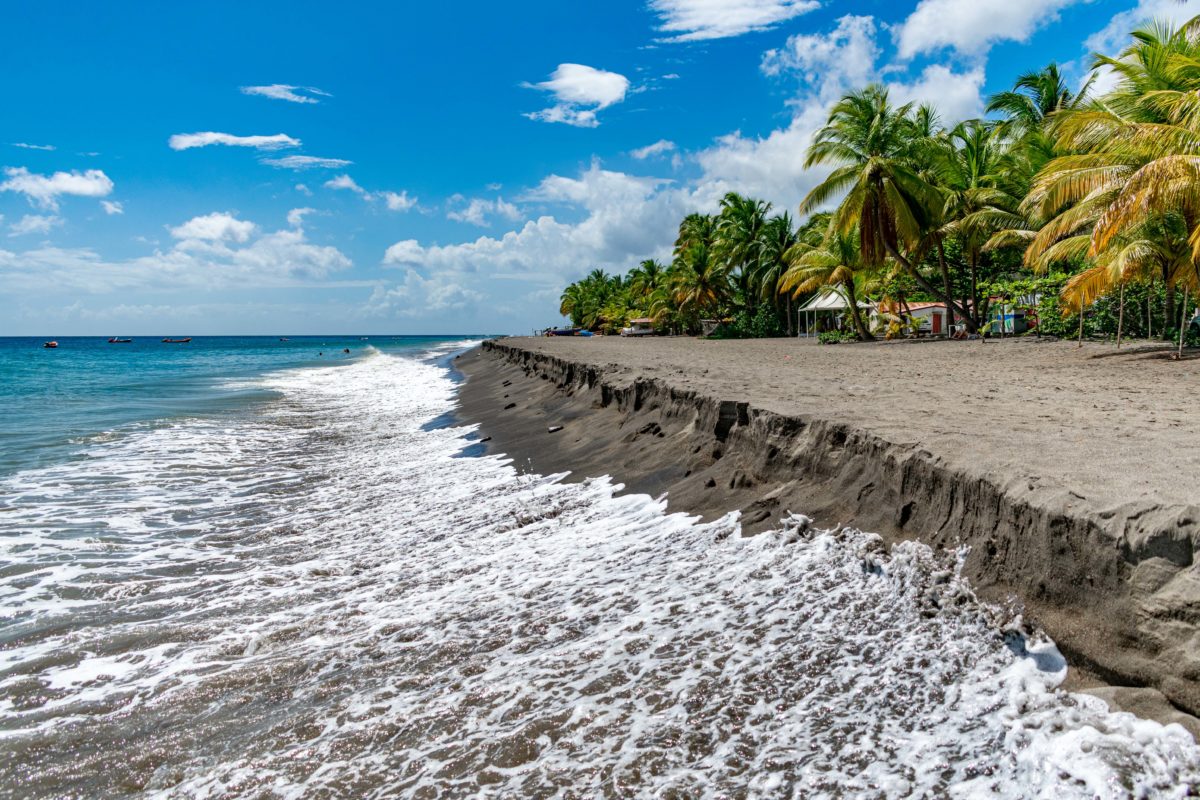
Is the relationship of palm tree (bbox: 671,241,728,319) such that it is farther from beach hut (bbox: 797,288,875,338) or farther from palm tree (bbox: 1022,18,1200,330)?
palm tree (bbox: 1022,18,1200,330)

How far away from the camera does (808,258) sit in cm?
3247

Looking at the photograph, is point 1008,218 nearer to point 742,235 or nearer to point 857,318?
point 857,318

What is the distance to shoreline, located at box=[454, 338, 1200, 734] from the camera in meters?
3.14

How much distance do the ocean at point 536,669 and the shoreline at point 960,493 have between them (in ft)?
0.67

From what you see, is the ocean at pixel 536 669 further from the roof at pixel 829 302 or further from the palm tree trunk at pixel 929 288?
the roof at pixel 829 302

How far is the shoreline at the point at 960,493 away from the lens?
3.14 meters

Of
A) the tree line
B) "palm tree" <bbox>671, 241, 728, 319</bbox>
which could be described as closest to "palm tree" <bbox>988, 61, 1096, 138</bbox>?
the tree line

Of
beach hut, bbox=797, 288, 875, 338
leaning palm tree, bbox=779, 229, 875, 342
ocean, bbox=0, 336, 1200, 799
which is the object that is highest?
leaning palm tree, bbox=779, 229, 875, 342

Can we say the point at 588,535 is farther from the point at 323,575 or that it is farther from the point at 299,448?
the point at 299,448

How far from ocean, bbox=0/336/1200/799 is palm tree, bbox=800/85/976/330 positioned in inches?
891

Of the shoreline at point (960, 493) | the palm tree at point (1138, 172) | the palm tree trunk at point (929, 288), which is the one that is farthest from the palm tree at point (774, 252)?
the shoreline at point (960, 493)

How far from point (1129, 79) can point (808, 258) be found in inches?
601

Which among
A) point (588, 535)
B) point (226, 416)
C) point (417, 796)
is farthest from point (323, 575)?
point (226, 416)

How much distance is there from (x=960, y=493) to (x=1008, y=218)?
2381cm
